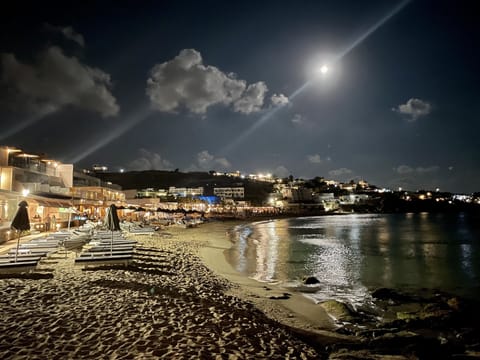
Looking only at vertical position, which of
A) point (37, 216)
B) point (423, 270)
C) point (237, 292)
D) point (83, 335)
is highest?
point (37, 216)

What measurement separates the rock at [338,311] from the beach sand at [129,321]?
7.48 feet

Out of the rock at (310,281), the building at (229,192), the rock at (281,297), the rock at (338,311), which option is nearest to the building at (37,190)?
the rock at (281,297)

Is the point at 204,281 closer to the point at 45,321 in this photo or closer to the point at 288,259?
the point at 45,321

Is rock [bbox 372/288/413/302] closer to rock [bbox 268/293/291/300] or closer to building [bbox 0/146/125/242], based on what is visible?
rock [bbox 268/293/291/300]

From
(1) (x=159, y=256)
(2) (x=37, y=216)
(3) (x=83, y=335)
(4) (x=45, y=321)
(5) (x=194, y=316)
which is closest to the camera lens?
(3) (x=83, y=335)

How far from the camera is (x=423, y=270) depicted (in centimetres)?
1761

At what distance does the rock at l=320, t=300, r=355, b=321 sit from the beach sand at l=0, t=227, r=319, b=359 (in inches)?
89.7

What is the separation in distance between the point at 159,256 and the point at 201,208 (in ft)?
235

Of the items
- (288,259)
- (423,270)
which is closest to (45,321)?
(288,259)

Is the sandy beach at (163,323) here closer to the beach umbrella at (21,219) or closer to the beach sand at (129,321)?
the beach sand at (129,321)

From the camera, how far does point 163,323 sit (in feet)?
21.2

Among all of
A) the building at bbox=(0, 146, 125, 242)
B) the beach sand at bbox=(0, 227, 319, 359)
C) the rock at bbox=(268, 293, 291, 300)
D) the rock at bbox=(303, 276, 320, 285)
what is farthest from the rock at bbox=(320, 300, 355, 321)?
the building at bbox=(0, 146, 125, 242)

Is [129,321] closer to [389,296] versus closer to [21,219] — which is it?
[21,219]

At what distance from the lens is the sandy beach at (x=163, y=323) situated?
208 inches
